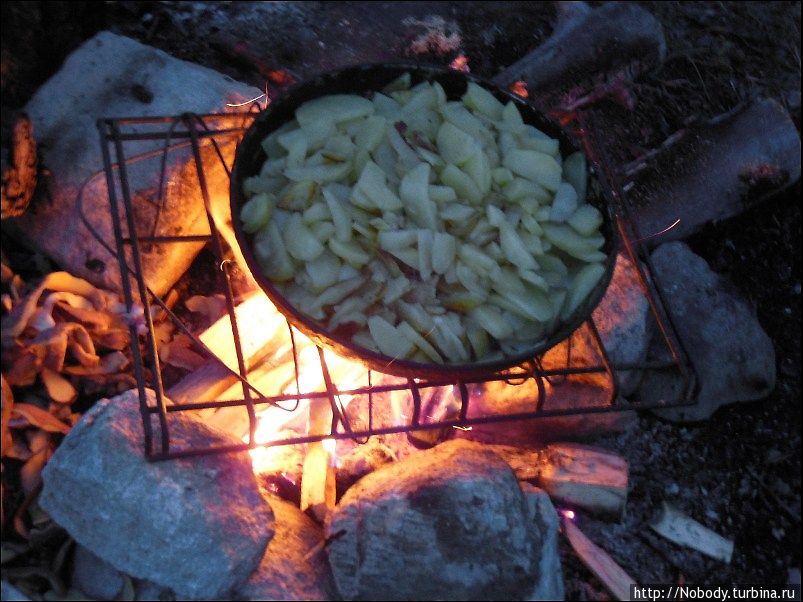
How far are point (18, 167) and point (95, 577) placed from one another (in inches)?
58.8

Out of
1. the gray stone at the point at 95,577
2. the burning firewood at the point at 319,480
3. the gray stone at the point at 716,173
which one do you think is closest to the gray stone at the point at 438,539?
the burning firewood at the point at 319,480

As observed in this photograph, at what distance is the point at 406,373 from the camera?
192 centimetres

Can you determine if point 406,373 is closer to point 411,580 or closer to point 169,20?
point 411,580

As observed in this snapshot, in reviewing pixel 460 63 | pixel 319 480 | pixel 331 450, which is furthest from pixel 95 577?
pixel 460 63

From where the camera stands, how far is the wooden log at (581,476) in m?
2.66

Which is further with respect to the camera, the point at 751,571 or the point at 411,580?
the point at 751,571

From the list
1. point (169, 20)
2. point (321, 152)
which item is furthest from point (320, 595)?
point (169, 20)

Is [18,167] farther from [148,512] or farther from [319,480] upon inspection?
[319,480]

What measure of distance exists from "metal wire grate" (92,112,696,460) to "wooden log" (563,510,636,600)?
507 mm

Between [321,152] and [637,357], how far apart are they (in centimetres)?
162

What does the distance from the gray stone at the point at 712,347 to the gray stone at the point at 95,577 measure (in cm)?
224

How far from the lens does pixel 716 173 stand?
3553mm

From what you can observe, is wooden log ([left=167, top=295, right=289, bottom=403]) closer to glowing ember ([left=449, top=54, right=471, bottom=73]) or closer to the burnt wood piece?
the burnt wood piece

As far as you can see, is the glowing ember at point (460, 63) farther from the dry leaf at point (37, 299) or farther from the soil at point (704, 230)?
the dry leaf at point (37, 299)
